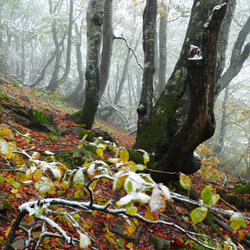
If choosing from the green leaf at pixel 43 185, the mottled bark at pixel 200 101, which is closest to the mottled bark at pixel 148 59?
the mottled bark at pixel 200 101

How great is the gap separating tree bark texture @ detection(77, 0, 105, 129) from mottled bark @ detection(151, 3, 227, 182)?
3710mm

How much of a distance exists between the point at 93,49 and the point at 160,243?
549cm

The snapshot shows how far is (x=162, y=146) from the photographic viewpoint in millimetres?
4203

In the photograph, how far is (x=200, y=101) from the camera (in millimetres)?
2746

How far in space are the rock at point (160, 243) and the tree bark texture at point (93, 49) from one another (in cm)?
454

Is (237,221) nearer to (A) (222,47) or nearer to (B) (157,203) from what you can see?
(B) (157,203)

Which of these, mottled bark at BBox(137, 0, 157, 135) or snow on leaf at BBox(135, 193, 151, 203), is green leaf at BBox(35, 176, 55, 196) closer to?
snow on leaf at BBox(135, 193, 151, 203)

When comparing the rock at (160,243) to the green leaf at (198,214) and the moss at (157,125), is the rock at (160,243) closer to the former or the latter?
the moss at (157,125)

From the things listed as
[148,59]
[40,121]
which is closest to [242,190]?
[148,59]

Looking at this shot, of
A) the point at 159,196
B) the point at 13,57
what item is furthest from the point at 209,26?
the point at 13,57

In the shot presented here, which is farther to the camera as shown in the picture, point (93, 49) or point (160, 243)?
point (93, 49)

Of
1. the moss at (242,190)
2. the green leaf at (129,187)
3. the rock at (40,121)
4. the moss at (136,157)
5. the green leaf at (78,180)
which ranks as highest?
the green leaf at (129,187)

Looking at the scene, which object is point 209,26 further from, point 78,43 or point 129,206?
point 78,43

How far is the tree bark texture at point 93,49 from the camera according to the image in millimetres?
6152
